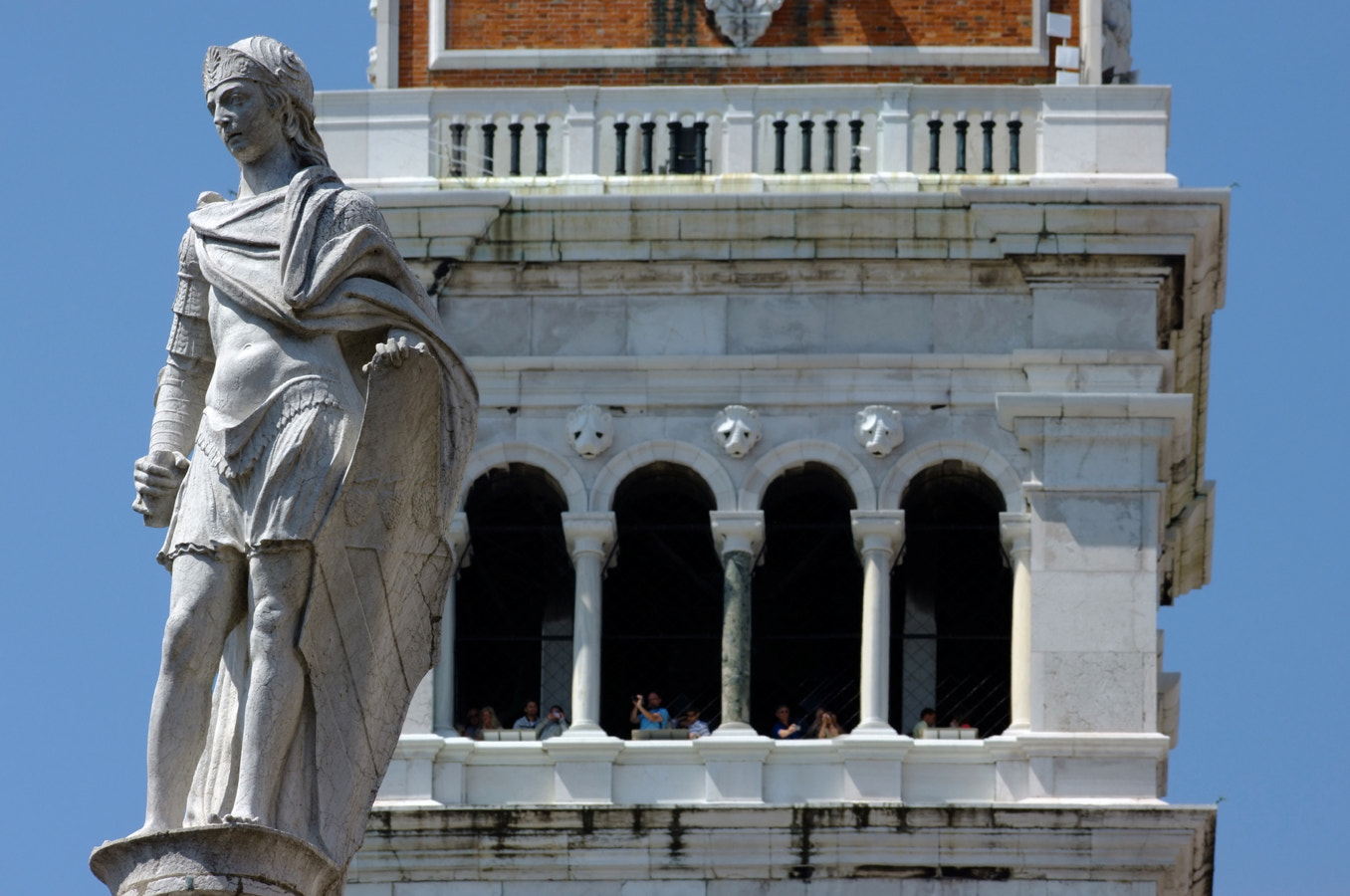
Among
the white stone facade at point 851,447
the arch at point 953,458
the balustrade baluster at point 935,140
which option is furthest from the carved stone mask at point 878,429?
the balustrade baluster at point 935,140

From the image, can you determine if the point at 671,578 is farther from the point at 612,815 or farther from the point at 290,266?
the point at 290,266

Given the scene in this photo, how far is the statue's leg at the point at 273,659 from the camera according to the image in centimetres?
1526

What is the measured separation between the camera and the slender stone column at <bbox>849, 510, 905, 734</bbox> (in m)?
42.4

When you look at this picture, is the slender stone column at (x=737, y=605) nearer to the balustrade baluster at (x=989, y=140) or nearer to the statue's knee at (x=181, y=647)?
the balustrade baluster at (x=989, y=140)

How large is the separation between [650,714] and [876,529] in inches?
105

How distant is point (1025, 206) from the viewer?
43.1 meters

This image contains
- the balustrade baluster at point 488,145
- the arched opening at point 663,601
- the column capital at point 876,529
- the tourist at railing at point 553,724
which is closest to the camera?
the column capital at point 876,529

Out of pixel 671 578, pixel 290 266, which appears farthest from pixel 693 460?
pixel 290 266

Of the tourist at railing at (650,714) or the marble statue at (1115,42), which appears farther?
the marble statue at (1115,42)

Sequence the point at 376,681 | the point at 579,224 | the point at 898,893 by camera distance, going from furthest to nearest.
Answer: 1. the point at 579,224
2. the point at 898,893
3. the point at 376,681

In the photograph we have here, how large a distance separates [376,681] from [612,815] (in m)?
26.1

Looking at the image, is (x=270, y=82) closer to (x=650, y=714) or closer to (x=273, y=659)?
(x=273, y=659)

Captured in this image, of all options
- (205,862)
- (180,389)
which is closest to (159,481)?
(180,389)

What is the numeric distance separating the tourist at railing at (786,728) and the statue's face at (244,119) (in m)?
26.8
